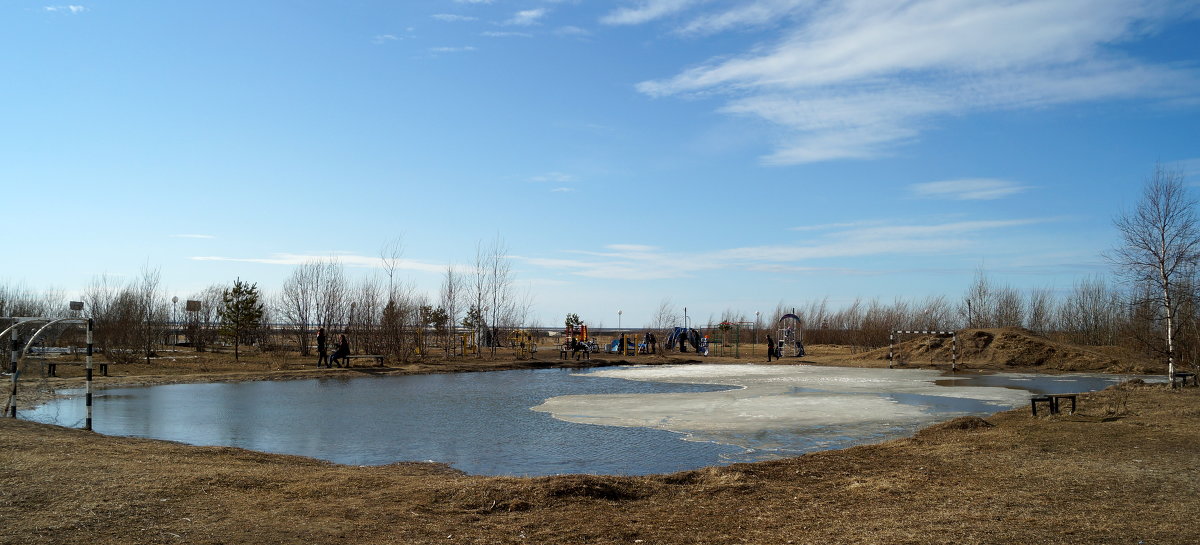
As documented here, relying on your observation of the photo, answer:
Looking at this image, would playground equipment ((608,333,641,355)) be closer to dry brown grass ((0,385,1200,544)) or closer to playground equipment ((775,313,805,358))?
playground equipment ((775,313,805,358))

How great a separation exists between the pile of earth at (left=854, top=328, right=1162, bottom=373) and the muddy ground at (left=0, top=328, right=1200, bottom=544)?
87.4ft

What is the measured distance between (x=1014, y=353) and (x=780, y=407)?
963 inches

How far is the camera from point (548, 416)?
52.9 ft

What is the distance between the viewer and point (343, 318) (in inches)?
1686

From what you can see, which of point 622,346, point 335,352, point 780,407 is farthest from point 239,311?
point 780,407

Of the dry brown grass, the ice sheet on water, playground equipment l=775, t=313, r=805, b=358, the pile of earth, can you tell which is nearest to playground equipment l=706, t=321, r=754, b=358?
playground equipment l=775, t=313, r=805, b=358

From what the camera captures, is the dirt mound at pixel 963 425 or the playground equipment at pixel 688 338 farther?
the playground equipment at pixel 688 338

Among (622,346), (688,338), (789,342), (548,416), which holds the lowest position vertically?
(622,346)

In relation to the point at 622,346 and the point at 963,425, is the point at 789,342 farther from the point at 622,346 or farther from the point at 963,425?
the point at 963,425

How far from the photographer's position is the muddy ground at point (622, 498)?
612cm

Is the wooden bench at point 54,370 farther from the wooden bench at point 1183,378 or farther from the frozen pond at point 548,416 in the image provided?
the wooden bench at point 1183,378

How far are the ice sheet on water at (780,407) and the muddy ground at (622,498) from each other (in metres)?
3.26

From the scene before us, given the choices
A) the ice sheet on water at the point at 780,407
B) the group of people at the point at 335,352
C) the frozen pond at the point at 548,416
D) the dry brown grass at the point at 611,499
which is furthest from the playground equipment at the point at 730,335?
the dry brown grass at the point at 611,499

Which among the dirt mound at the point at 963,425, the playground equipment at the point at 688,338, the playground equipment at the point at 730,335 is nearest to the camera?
the dirt mound at the point at 963,425
